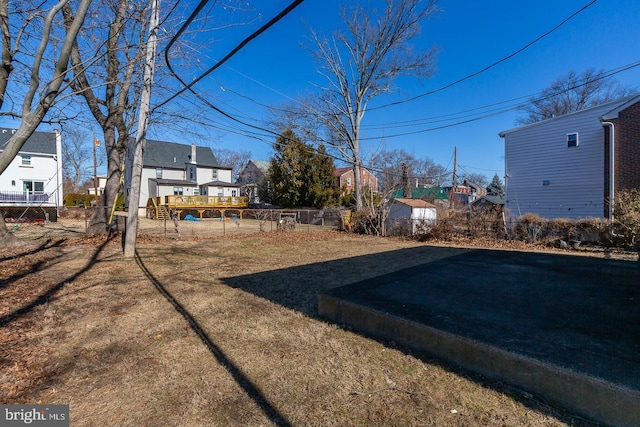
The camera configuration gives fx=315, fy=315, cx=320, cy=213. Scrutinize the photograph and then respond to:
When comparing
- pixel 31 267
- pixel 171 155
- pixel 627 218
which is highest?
pixel 171 155

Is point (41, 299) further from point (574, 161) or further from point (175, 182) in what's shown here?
point (175, 182)

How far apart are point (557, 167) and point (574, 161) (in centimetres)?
69

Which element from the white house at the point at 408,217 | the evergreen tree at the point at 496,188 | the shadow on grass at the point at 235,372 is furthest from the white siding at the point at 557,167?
the evergreen tree at the point at 496,188

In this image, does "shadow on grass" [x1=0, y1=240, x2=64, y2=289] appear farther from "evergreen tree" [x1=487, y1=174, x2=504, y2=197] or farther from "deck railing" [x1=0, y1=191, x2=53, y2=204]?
"evergreen tree" [x1=487, y1=174, x2=504, y2=197]

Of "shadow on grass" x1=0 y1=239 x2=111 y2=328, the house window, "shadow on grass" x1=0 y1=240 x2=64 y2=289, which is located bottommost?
"shadow on grass" x1=0 y1=239 x2=111 y2=328

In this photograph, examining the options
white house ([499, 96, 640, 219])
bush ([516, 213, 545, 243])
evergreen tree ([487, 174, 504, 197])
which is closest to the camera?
bush ([516, 213, 545, 243])

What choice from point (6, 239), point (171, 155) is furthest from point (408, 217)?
point (171, 155)

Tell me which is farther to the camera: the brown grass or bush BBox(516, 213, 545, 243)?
bush BBox(516, 213, 545, 243)

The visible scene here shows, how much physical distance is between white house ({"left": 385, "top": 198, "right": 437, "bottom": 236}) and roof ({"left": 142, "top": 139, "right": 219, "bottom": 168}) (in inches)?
1072

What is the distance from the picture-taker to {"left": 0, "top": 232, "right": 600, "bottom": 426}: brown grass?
86.2 inches

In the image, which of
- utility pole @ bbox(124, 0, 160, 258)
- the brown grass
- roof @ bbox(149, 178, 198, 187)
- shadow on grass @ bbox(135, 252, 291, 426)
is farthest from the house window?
shadow on grass @ bbox(135, 252, 291, 426)

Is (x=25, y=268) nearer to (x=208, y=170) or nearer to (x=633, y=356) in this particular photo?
(x=633, y=356)

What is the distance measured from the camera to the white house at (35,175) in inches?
938

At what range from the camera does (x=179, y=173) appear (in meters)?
35.7
